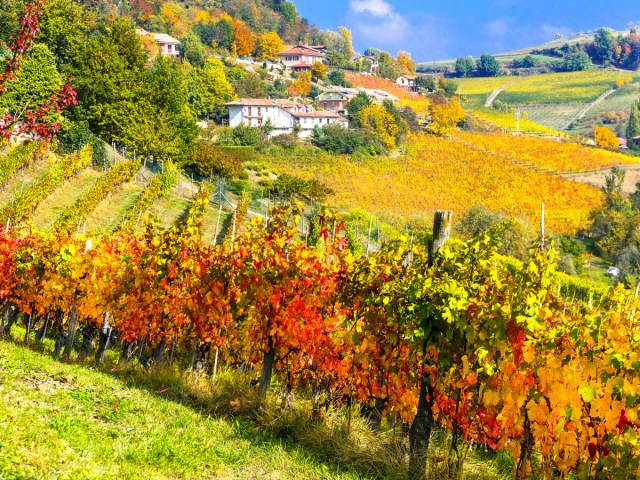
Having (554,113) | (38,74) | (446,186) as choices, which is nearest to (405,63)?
(554,113)

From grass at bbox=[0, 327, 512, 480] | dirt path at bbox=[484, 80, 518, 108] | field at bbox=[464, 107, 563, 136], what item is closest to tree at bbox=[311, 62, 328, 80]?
field at bbox=[464, 107, 563, 136]

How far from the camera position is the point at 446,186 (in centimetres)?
6056

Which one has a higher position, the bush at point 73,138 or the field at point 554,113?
the field at point 554,113

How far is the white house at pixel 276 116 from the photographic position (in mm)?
77000

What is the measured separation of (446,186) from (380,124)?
68.3ft

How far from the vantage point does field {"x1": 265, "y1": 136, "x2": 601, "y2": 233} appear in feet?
173

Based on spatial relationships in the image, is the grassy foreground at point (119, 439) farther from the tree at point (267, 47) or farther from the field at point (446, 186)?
the tree at point (267, 47)

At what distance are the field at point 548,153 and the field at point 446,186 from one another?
450cm

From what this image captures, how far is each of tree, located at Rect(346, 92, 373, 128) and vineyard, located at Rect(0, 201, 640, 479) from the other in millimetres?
76355

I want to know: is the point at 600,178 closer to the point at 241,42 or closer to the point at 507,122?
the point at 507,122

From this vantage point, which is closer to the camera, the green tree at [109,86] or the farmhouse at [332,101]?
the green tree at [109,86]

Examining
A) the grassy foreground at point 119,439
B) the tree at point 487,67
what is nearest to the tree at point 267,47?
the tree at point 487,67

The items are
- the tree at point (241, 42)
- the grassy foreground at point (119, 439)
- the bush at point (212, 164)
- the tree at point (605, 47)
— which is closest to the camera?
the grassy foreground at point (119, 439)

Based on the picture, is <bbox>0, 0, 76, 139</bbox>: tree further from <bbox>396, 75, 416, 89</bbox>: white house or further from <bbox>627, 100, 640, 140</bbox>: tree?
<bbox>396, 75, 416, 89</bbox>: white house
